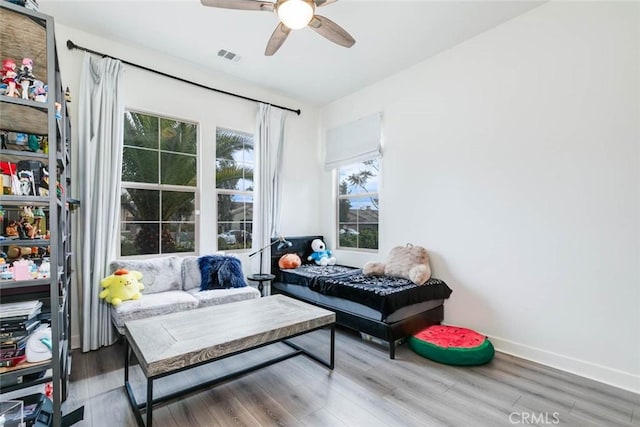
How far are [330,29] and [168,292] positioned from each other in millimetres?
2875

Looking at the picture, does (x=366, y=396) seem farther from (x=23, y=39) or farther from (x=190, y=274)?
(x=23, y=39)

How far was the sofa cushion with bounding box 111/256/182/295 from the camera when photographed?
2964 mm

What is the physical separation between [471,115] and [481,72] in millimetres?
415

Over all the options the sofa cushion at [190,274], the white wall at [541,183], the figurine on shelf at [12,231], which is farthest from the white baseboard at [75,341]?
the white wall at [541,183]

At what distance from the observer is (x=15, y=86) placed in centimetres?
134

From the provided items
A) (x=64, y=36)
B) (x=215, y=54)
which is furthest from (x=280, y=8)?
(x=64, y=36)

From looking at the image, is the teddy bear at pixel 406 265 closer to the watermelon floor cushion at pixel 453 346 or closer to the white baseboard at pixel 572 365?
the watermelon floor cushion at pixel 453 346

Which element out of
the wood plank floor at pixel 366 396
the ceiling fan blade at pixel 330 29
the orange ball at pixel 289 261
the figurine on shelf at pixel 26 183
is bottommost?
the wood plank floor at pixel 366 396

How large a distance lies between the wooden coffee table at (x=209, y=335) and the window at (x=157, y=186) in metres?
1.38

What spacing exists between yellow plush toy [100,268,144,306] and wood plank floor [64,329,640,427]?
53 centimetres

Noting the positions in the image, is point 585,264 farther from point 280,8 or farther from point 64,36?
point 64,36

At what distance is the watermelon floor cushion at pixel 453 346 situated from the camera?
7.97ft

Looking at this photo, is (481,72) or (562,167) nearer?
(562,167)

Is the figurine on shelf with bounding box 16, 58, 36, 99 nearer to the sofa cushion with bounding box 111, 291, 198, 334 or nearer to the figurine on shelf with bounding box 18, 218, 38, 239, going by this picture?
the figurine on shelf with bounding box 18, 218, 38, 239
